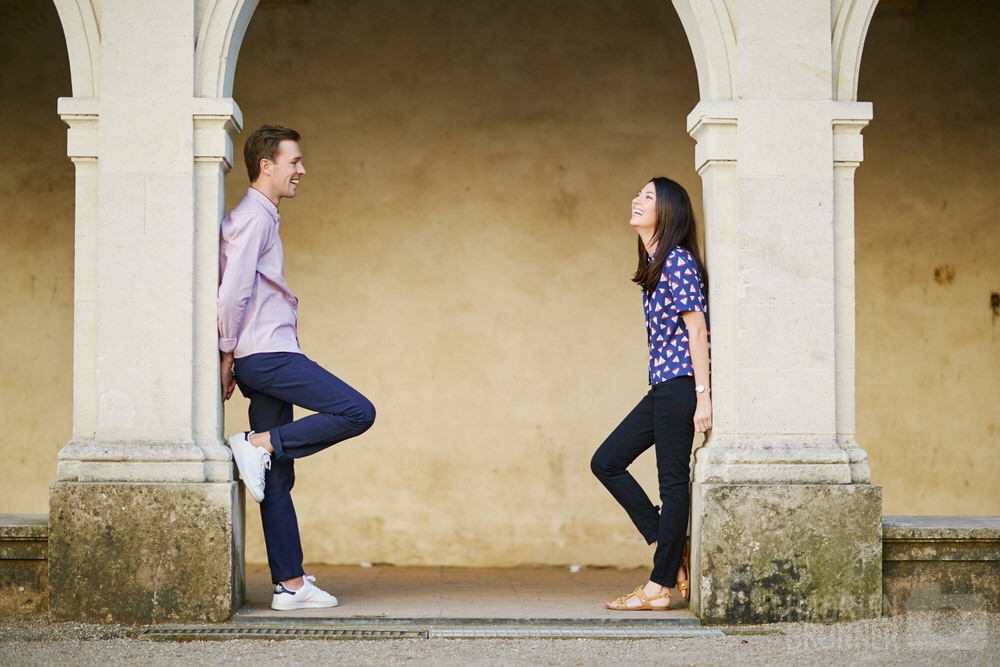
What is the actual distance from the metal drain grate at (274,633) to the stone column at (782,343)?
1.22 metres

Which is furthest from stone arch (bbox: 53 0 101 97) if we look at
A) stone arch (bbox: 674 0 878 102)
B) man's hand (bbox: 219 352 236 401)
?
stone arch (bbox: 674 0 878 102)

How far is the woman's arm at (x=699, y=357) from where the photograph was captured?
457 cm

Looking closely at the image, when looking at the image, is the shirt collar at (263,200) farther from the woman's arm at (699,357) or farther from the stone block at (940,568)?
the stone block at (940,568)

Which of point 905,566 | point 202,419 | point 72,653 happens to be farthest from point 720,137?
point 72,653

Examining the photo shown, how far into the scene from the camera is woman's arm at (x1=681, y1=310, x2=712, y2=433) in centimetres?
457

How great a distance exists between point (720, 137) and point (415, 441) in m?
2.83

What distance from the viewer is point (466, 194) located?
673 cm

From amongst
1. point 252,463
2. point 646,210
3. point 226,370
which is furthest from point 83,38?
point 646,210

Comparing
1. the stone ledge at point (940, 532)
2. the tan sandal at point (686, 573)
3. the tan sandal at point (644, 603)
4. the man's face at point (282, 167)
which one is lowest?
the tan sandal at point (644, 603)

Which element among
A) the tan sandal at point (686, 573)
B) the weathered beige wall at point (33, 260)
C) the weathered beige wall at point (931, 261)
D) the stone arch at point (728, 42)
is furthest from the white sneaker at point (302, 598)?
the weathered beige wall at point (931, 261)

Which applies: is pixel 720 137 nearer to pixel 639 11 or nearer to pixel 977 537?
pixel 977 537

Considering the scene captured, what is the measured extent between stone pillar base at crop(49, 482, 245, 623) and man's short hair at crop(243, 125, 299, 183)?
132cm

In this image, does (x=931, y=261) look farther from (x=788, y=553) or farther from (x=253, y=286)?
(x=253, y=286)

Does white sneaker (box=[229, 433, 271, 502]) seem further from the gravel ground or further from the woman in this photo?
the woman
